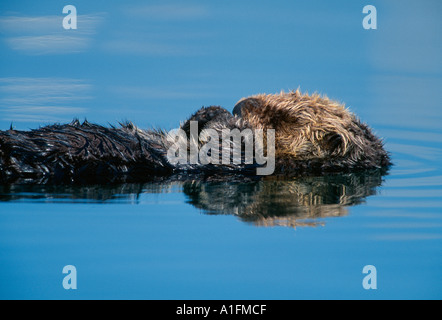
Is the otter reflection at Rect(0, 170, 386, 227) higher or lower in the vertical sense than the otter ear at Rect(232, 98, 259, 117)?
lower

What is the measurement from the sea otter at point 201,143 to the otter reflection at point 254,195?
14 centimetres

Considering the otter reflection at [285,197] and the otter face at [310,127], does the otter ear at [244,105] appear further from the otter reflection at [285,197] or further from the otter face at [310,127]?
the otter reflection at [285,197]

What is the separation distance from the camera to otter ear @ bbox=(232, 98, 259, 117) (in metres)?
6.04

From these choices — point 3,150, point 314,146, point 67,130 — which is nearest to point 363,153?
point 314,146

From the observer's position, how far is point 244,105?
6086 mm

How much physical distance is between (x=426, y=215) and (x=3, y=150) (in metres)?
3.51

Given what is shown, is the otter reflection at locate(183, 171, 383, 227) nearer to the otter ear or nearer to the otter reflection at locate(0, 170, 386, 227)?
the otter reflection at locate(0, 170, 386, 227)

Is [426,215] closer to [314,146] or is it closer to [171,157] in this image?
[314,146]

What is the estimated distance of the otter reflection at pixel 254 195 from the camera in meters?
4.45

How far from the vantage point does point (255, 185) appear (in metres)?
5.36

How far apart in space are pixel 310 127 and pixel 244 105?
720mm

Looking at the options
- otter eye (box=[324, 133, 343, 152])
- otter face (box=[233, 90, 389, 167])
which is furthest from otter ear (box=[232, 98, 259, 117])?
otter eye (box=[324, 133, 343, 152])

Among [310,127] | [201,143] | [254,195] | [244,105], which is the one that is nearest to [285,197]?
[254,195]

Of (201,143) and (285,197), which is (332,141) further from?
(201,143)
